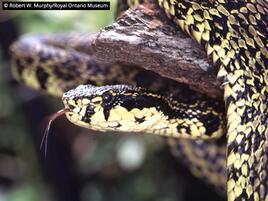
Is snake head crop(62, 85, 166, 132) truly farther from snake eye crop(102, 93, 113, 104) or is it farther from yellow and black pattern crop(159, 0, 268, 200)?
yellow and black pattern crop(159, 0, 268, 200)

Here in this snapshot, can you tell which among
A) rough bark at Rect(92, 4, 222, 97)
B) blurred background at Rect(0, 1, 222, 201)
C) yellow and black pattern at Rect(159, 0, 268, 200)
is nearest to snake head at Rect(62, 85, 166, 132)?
rough bark at Rect(92, 4, 222, 97)

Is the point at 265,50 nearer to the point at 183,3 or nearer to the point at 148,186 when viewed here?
the point at 183,3

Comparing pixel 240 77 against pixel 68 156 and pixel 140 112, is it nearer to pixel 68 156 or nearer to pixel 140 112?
pixel 140 112

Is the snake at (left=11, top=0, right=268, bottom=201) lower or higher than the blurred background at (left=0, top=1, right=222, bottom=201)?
higher

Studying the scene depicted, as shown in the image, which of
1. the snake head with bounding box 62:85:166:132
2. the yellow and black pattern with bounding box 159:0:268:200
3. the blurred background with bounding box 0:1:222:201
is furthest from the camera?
the blurred background with bounding box 0:1:222:201

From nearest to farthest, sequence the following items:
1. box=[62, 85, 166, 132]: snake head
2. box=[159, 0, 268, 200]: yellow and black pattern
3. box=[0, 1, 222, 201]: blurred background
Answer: box=[159, 0, 268, 200]: yellow and black pattern < box=[62, 85, 166, 132]: snake head < box=[0, 1, 222, 201]: blurred background

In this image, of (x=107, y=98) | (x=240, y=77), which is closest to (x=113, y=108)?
(x=107, y=98)

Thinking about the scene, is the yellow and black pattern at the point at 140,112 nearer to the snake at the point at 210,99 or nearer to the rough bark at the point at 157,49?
Answer: the snake at the point at 210,99
